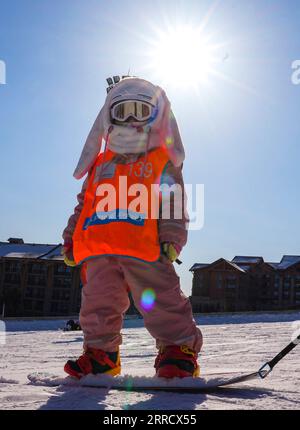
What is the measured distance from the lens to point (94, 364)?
7.81 ft

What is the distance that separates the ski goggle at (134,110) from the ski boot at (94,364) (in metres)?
1.39

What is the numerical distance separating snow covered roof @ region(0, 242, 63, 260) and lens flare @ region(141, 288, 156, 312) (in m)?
32.2

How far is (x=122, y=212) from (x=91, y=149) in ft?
2.22

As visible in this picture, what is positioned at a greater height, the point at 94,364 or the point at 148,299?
the point at 148,299

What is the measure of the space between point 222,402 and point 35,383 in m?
0.93

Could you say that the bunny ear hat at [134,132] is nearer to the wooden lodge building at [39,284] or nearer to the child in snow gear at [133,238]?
the child in snow gear at [133,238]

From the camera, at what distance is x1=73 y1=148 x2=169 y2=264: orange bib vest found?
2469mm

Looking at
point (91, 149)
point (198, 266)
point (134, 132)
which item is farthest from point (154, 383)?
point (198, 266)

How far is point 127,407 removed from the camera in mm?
1511

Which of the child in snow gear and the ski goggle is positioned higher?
the ski goggle

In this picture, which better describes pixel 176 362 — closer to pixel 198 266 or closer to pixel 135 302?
pixel 135 302

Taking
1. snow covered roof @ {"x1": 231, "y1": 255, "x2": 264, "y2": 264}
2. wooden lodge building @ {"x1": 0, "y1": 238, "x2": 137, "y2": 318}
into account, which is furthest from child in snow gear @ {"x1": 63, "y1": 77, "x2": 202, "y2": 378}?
snow covered roof @ {"x1": 231, "y1": 255, "x2": 264, "y2": 264}
